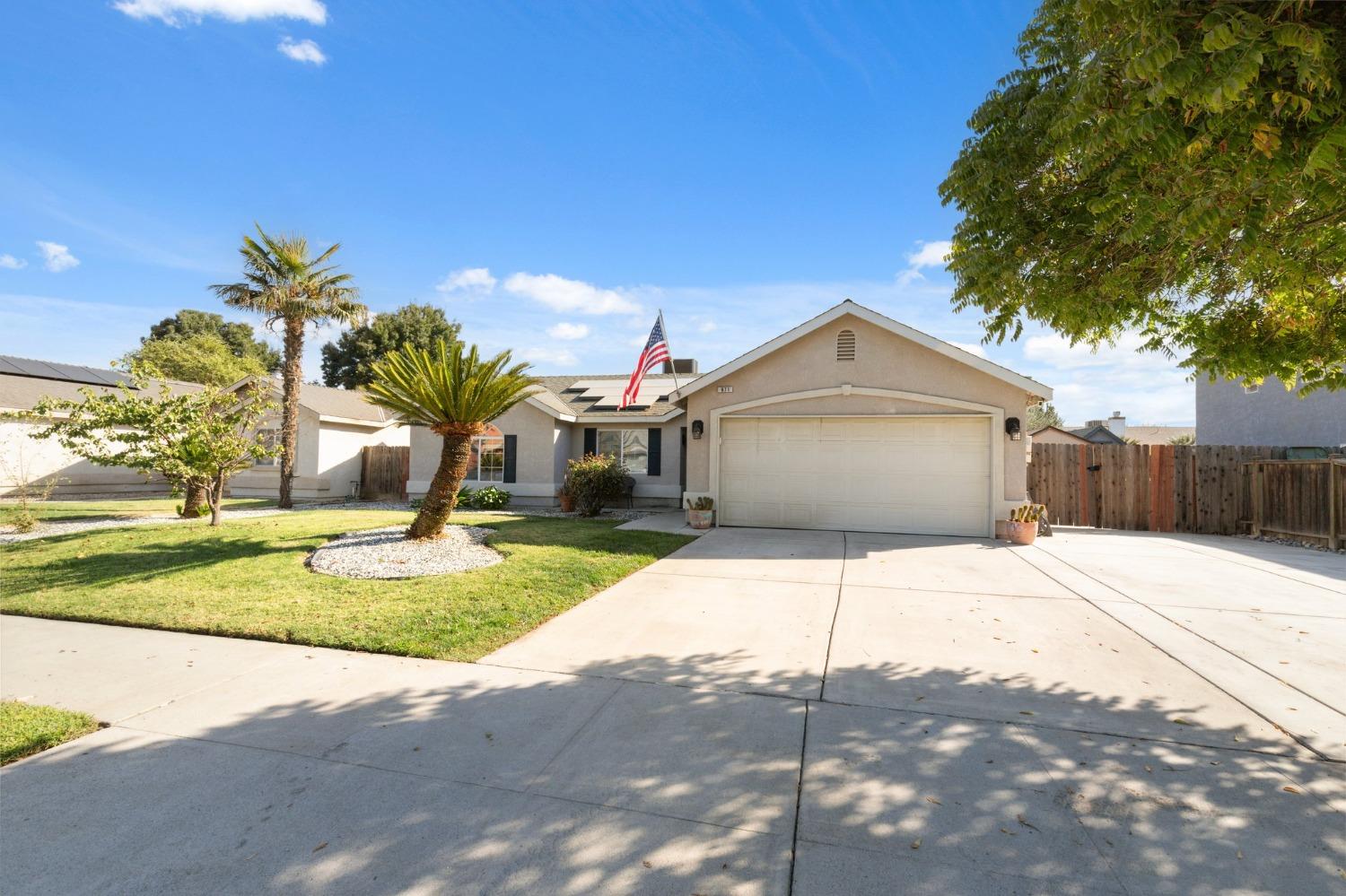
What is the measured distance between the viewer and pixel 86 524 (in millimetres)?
11844

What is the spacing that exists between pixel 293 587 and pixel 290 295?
41.7ft

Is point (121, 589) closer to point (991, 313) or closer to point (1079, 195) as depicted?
point (991, 313)

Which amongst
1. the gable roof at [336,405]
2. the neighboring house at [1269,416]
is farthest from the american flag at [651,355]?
the neighboring house at [1269,416]

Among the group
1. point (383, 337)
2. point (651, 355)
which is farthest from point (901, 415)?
point (383, 337)

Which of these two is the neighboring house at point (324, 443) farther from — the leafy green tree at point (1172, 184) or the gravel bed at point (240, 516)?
the leafy green tree at point (1172, 184)

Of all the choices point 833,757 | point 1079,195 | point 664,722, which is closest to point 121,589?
point 664,722

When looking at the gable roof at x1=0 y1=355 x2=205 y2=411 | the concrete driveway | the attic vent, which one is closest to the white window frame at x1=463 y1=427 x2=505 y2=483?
the gable roof at x1=0 y1=355 x2=205 y2=411

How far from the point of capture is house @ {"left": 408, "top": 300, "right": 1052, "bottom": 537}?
1131 centimetres

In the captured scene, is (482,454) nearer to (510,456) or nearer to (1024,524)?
(510,456)

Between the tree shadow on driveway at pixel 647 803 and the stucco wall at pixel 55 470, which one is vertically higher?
the stucco wall at pixel 55 470

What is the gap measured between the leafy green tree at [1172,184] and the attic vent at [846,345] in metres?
5.53

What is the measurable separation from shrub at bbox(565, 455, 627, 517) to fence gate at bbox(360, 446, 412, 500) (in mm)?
7097

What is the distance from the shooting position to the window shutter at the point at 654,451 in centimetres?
1638

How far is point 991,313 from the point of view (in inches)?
231
